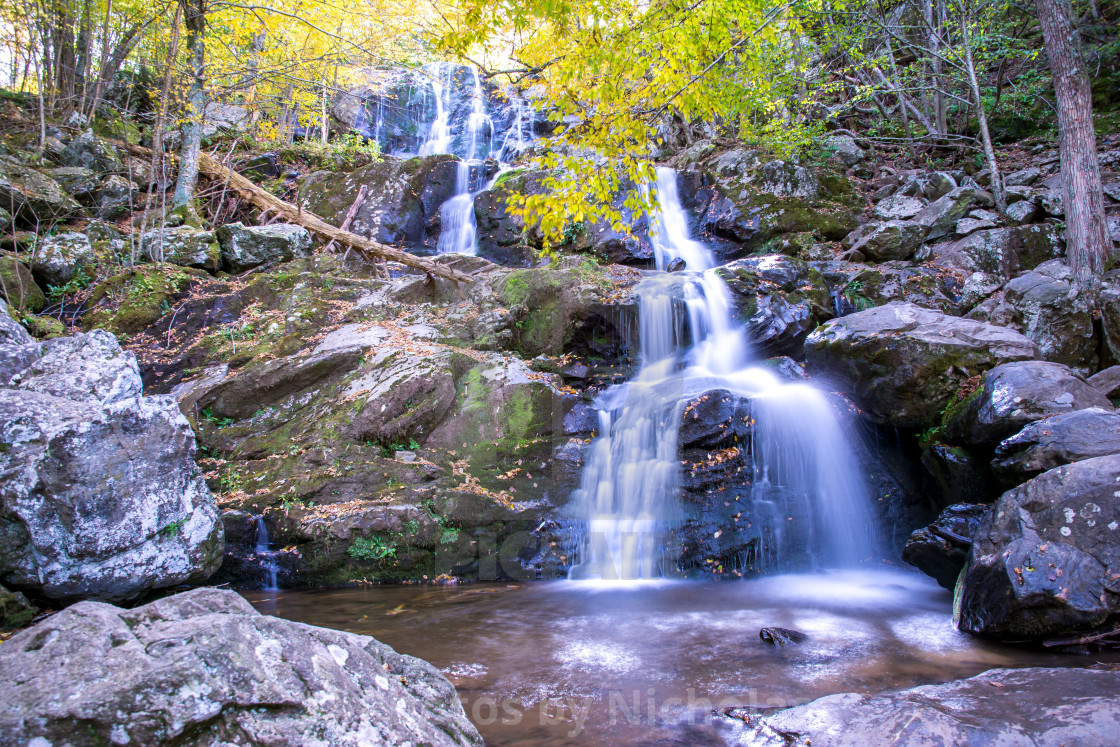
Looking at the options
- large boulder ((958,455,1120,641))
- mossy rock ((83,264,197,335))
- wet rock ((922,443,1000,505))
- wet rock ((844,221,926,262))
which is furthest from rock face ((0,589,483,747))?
wet rock ((844,221,926,262))

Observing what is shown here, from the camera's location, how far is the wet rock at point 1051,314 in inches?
287

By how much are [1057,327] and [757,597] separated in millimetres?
5848

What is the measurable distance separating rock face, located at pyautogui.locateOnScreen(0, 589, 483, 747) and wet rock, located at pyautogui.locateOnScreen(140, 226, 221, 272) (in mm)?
10106

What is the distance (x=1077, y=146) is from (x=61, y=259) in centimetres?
1539

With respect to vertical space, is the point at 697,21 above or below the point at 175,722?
above

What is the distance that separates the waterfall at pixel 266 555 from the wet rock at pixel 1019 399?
743cm

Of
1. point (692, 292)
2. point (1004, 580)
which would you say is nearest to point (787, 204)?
point (692, 292)

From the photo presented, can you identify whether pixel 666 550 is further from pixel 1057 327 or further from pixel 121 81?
pixel 121 81

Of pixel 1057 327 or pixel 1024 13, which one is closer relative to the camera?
pixel 1057 327

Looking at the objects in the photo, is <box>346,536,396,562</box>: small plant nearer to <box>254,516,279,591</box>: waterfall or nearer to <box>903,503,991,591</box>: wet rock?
<box>254,516,279,591</box>: waterfall

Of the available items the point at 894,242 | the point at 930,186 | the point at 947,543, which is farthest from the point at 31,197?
the point at 930,186

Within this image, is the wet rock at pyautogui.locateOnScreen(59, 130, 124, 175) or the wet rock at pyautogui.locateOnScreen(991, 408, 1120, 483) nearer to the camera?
the wet rock at pyautogui.locateOnScreen(991, 408, 1120, 483)

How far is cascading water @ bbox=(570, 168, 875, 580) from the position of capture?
659 centimetres

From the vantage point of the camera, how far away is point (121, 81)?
1424cm
